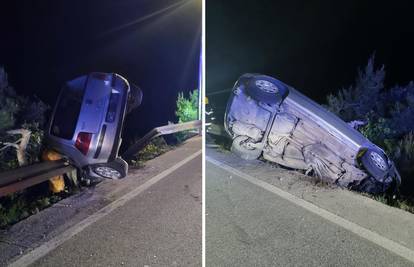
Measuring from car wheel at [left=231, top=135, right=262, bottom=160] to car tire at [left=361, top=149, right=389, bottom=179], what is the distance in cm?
129

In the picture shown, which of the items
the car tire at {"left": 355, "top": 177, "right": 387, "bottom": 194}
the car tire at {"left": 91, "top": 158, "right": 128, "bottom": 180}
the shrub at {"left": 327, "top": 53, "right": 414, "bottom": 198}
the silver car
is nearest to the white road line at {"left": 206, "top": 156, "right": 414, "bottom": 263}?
the car tire at {"left": 355, "top": 177, "right": 387, "bottom": 194}

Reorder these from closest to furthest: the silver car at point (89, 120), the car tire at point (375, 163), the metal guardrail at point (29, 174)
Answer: the silver car at point (89, 120) < the metal guardrail at point (29, 174) < the car tire at point (375, 163)

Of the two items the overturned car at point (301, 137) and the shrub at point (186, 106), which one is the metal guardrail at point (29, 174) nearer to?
the shrub at point (186, 106)

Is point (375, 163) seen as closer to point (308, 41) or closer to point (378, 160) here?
point (378, 160)

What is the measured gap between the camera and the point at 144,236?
2.88m

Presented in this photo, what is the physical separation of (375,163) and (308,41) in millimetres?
2066

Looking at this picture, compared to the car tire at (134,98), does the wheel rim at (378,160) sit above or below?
below

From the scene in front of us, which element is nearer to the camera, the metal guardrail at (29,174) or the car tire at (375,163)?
the metal guardrail at (29,174)

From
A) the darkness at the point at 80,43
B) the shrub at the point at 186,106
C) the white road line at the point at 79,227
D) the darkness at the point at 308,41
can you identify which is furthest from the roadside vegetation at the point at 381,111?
the darkness at the point at 80,43

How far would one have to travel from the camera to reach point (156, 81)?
2941 millimetres

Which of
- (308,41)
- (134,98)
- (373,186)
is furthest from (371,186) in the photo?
(134,98)

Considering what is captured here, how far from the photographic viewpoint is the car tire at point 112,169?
2564mm

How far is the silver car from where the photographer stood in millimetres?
2324

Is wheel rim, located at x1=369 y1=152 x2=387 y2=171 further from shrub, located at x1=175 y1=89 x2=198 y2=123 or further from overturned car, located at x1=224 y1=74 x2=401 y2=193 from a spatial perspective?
shrub, located at x1=175 y1=89 x2=198 y2=123
